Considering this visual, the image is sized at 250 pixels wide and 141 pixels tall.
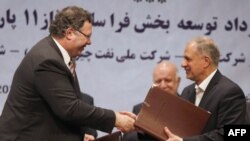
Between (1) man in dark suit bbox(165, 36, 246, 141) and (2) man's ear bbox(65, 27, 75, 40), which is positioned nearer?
(2) man's ear bbox(65, 27, 75, 40)

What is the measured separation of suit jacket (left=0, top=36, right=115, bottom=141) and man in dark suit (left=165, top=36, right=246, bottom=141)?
0.59 metres

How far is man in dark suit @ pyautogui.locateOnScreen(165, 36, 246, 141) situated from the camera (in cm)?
358

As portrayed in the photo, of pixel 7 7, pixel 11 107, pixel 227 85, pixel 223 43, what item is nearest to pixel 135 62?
pixel 223 43

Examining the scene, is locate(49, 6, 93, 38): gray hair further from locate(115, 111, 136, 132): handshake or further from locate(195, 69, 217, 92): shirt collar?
locate(195, 69, 217, 92): shirt collar

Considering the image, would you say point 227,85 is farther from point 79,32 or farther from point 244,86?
point 244,86

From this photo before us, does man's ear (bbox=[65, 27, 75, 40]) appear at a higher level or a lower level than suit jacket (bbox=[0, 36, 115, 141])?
higher

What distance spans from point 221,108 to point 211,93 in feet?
0.44

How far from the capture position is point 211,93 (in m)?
3.70

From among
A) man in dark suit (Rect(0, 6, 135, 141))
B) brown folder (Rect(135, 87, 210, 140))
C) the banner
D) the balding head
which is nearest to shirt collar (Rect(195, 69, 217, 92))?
brown folder (Rect(135, 87, 210, 140))

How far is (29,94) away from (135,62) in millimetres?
2597

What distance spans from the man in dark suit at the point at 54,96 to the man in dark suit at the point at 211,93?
0.57 meters

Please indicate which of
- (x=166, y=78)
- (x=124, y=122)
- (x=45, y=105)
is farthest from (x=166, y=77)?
(x=45, y=105)

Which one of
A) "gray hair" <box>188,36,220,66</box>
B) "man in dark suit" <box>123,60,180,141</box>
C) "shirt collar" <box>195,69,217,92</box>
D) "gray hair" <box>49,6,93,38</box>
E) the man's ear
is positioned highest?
"gray hair" <box>49,6,93,38</box>

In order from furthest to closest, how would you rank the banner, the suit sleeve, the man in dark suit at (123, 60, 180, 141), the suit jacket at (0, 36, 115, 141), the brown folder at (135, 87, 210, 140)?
the banner < the man in dark suit at (123, 60, 180, 141) < the suit sleeve < the brown folder at (135, 87, 210, 140) < the suit jacket at (0, 36, 115, 141)
